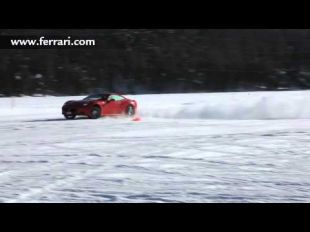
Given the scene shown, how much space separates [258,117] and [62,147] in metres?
7.93

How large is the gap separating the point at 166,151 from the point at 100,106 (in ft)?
19.2

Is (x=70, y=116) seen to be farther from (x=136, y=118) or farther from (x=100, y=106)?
(x=136, y=118)

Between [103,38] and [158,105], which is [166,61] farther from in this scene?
[103,38]

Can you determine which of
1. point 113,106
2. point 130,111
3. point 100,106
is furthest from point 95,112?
point 130,111

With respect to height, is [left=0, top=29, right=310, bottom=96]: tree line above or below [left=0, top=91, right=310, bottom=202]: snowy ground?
above

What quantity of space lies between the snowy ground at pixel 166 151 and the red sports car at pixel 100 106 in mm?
298

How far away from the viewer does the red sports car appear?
13.7 meters

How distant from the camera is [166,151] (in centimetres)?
873

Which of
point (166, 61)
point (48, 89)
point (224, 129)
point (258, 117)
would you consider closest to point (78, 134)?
point (48, 89)

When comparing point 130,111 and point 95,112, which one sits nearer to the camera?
point 95,112

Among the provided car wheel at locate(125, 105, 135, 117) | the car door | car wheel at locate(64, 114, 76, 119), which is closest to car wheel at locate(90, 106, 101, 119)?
the car door

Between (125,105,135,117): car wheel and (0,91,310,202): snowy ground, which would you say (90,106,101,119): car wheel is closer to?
(0,91,310,202): snowy ground

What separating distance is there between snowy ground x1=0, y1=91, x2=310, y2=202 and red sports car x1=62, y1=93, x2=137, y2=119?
11.7 inches

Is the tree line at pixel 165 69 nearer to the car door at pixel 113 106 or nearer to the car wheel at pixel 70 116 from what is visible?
the car door at pixel 113 106
